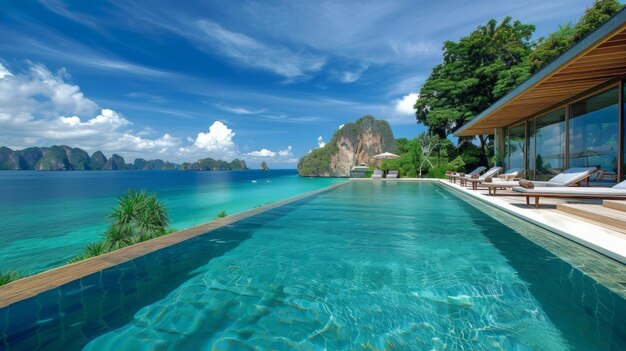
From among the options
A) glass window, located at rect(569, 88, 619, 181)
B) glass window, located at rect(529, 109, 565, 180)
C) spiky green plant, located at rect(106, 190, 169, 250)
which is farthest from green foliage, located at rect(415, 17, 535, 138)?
spiky green plant, located at rect(106, 190, 169, 250)

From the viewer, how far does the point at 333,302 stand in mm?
2211

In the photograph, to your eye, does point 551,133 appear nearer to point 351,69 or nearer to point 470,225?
point 470,225

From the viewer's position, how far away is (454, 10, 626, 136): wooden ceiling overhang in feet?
13.6

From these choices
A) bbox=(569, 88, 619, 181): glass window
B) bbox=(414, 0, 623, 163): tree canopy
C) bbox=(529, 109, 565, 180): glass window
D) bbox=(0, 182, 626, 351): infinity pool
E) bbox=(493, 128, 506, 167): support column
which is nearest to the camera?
bbox=(0, 182, 626, 351): infinity pool

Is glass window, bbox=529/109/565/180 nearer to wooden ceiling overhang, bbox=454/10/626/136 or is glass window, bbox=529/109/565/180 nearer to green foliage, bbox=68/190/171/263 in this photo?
wooden ceiling overhang, bbox=454/10/626/136

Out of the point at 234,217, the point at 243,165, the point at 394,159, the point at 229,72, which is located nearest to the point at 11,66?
the point at 229,72

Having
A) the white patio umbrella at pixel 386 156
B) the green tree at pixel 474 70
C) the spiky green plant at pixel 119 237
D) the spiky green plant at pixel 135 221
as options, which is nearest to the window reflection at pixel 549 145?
the green tree at pixel 474 70

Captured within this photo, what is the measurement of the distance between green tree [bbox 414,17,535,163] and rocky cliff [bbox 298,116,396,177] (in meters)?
61.8

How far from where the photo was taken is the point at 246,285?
98.7 inches

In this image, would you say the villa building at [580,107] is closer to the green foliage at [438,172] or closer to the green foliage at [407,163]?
the green foliage at [438,172]

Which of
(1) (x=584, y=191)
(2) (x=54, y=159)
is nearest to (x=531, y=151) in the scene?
(1) (x=584, y=191)

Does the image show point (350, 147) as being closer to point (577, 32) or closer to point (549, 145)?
point (577, 32)

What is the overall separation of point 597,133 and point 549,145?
2.77 m

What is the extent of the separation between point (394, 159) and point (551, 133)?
1357 cm
